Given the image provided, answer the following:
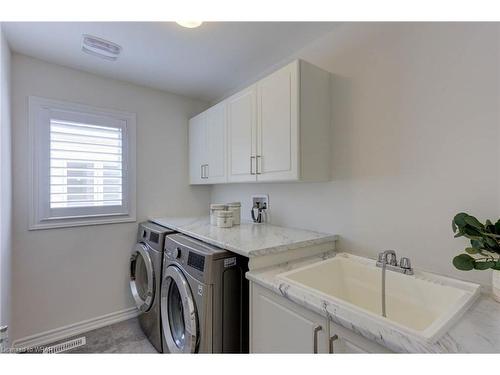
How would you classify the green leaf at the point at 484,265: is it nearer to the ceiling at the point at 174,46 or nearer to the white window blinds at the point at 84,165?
the ceiling at the point at 174,46

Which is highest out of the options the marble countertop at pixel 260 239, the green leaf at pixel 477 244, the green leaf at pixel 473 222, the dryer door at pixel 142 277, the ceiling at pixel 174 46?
the ceiling at pixel 174 46

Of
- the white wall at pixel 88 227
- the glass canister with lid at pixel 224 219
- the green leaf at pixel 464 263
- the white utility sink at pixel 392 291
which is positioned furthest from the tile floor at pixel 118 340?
the green leaf at pixel 464 263

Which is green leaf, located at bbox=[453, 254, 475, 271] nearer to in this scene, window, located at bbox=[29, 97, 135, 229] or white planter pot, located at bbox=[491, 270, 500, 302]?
white planter pot, located at bbox=[491, 270, 500, 302]

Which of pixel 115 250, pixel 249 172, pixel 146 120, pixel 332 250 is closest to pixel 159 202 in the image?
pixel 115 250

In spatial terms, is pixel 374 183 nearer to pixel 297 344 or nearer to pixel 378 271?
pixel 378 271

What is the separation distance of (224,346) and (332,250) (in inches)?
35.6

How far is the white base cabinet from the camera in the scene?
2.77 ft

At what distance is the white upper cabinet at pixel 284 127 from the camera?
152cm

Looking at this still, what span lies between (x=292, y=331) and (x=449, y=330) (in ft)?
1.82

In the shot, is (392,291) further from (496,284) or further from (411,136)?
(411,136)

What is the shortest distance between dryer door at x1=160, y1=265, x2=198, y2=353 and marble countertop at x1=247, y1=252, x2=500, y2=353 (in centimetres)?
59

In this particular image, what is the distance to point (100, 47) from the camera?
70.4 inches

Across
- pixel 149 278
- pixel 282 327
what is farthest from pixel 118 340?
pixel 282 327

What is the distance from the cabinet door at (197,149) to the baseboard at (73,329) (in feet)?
4.97
